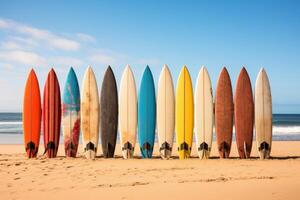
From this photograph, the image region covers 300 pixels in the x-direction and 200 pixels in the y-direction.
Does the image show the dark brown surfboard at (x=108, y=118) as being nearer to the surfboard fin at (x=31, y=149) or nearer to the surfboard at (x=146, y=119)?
the surfboard at (x=146, y=119)

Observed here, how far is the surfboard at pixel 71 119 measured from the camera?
7277mm

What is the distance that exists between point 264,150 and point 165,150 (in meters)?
1.96

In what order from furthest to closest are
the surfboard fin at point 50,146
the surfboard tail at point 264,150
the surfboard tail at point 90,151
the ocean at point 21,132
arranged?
1. the ocean at point 21,132
2. the surfboard fin at point 50,146
3. the surfboard tail at point 90,151
4. the surfboard tail at point 264,150

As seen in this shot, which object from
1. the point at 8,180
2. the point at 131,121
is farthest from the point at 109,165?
the point at 8,180

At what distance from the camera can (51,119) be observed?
24.1 ft

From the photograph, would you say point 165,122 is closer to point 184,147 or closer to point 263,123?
point 184,147

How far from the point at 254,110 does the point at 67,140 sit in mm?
3817

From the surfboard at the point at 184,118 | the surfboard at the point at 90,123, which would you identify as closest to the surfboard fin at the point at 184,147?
the surfboard at the point at 184,118

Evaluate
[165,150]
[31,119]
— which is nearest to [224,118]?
[165,150]

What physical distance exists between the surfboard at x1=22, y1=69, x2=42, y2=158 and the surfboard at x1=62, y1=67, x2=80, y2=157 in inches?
22.9

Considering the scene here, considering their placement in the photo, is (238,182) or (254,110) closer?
(238,182)

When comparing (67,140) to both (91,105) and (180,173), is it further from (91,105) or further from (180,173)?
(180,173)

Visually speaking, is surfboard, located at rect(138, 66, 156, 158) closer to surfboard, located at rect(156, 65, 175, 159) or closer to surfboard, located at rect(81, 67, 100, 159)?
surfboard, located at rect(156, 65, 175, 159)

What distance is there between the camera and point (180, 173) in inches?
215
